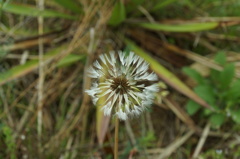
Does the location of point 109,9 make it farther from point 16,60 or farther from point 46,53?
point 16,60

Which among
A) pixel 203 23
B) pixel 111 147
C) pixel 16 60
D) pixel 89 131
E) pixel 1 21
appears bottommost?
pixel 111 147

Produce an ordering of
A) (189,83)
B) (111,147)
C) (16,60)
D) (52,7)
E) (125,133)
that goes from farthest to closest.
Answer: (52,7) < (16,60) < (189,83) < (125,133) < (111,147)

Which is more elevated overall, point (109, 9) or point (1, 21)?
point (1, 21)

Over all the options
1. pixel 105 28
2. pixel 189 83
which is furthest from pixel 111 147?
pixel 105 28

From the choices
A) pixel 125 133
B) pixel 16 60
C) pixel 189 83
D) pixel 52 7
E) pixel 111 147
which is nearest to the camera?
pixel 111 147

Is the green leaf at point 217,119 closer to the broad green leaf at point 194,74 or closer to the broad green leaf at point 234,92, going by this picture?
the broad green leaf at point 234,92

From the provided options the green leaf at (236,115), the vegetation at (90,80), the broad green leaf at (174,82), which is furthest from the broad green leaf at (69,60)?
the green leaf at (236,115)

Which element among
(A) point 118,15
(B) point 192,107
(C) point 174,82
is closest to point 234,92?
(B) point 192,107

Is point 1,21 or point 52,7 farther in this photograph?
point 52,7
